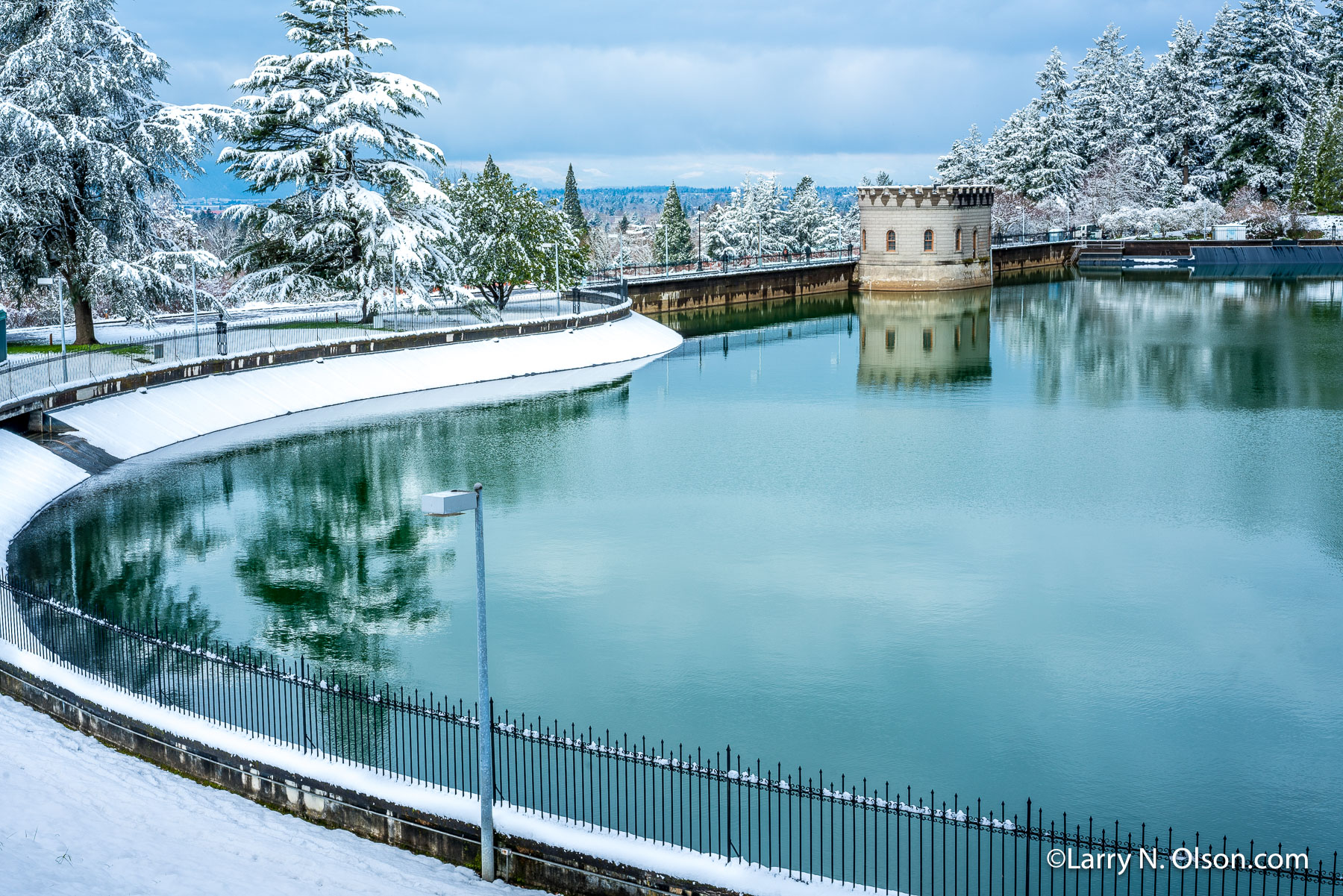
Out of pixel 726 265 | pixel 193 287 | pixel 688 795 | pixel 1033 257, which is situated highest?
pixel 1033 257

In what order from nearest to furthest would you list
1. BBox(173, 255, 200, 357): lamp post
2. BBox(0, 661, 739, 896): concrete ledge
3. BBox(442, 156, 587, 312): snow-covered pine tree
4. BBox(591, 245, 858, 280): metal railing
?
1. BBox(0, 661, 739, 896): concrete ledge
2. BBox(173, 255, 200, 357): lamp post
3. BBox(442, 156, 587, 312): snow-covered pine tree
4. BBox(591, 245, 858, 280): metal railing

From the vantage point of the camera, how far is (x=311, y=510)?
3478 cm

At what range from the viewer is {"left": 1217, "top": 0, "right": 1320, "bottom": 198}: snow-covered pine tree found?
128250 mm

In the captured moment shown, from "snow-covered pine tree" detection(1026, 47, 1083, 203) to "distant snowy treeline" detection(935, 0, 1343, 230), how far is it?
0.44ft

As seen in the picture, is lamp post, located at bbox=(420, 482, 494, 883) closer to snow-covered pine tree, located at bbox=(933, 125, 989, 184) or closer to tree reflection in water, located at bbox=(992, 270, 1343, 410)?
tree reflection in water, located at bbox=(992, 270, 1343, 410)

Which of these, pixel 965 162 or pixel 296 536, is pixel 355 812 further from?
pixel 965 162

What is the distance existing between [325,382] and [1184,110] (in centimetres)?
10896

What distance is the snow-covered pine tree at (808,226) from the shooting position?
14250 centimetres

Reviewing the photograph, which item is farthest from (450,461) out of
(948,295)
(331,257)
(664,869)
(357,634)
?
(948,295)

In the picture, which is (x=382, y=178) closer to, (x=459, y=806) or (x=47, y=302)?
(x=47, y=302)

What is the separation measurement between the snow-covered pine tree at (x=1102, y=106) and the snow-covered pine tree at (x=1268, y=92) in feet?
30.3

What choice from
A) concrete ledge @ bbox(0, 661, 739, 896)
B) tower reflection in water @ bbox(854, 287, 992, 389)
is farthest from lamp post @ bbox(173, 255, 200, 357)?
concrete ledge @ bbox(0, 661, 739, 896)

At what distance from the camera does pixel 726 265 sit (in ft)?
337

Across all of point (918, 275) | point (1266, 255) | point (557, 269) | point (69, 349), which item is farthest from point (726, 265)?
point (69, 349)
